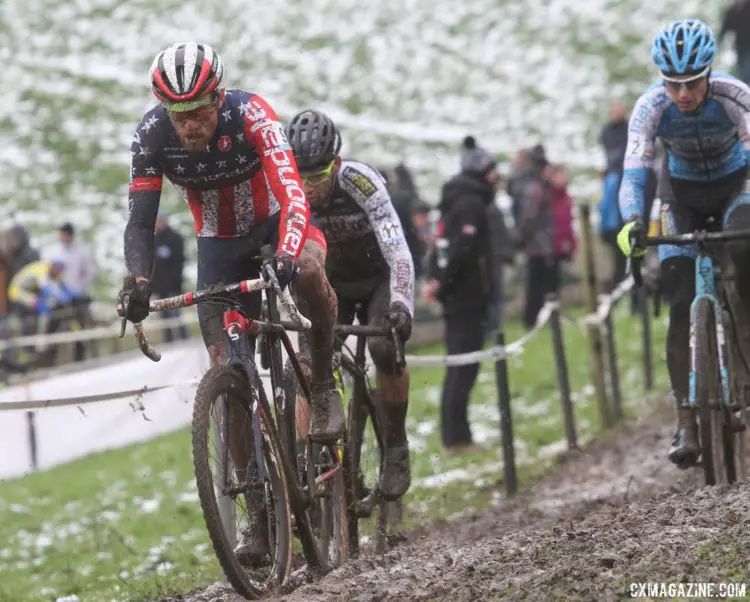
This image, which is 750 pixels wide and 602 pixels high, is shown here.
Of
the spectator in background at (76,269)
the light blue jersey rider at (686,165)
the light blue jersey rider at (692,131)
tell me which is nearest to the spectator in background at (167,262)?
the spectator in background at (76,269)

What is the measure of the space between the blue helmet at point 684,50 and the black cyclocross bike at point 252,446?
278 cm

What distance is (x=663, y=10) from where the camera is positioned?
51.9m

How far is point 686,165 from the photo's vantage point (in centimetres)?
883

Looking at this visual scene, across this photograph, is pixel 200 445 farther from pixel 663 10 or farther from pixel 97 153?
pixel 663 10

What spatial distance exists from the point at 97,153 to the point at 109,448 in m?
28.0

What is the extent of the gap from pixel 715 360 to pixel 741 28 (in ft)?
23.1

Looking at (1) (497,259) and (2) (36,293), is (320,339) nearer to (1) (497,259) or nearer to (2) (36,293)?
(1) (497,259)

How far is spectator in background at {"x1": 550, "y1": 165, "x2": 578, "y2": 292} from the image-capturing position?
18.7m

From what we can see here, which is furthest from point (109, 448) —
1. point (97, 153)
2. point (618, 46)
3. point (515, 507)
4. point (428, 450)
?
point (618, 46)

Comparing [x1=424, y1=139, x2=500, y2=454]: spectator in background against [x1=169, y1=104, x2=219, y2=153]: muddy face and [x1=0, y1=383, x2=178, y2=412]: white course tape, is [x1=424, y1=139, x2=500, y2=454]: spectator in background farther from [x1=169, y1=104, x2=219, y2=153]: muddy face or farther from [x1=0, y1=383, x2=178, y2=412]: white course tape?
[x1=169, y1=104, x2=219, y2=153]: muddy face

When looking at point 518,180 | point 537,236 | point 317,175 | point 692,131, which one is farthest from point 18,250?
point 692,131

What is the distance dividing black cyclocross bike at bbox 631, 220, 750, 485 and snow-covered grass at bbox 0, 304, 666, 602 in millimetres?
2057

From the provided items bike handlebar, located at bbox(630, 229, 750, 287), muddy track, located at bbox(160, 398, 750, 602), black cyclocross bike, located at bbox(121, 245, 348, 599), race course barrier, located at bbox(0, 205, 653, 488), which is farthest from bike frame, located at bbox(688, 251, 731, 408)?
race course barrier, located at bbox(0, 205, 653, 488)

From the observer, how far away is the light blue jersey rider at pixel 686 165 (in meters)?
8.36
